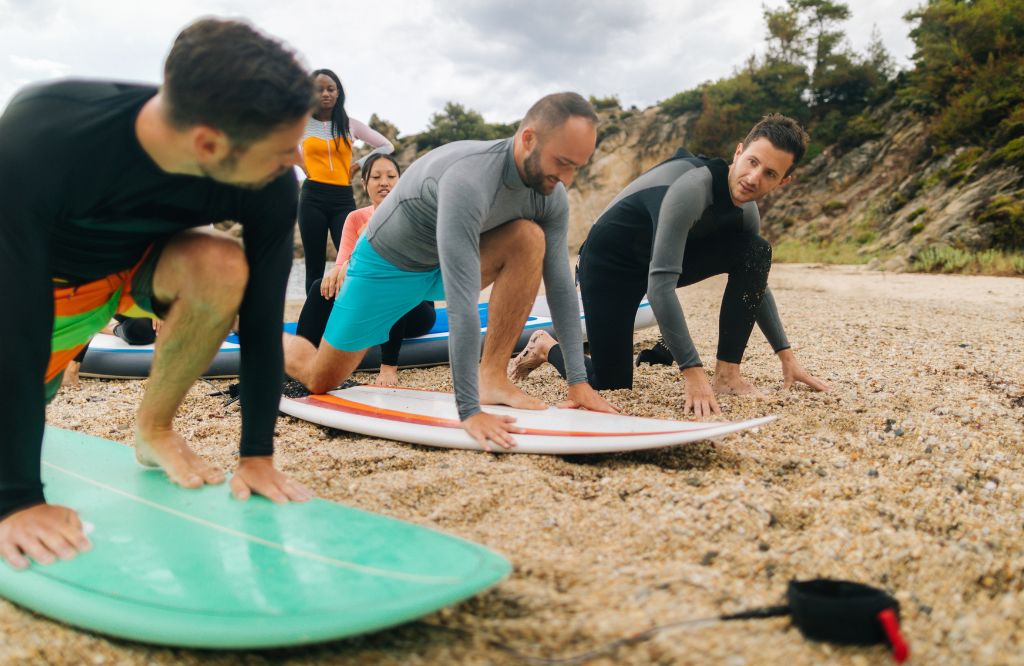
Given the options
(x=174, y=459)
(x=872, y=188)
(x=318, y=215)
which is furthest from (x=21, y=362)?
(x=872, y=188)

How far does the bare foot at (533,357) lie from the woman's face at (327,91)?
2.17 m

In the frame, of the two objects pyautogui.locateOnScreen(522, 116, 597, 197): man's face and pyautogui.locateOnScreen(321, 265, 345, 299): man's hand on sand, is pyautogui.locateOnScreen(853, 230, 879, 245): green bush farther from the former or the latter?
pyautogui.locateOnScreen(522, 116, 597, 197): man's face

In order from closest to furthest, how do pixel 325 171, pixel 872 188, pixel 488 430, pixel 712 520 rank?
pixel 712 520
pixel 488 430
pixel 325 171
pixel 872 188

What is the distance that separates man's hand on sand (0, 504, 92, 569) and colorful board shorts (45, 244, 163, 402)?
407 millimetres

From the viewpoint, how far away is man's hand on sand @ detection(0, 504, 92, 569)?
1.51 metres

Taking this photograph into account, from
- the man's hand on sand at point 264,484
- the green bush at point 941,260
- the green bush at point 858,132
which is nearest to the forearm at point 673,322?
the man's hand on sand at point 264,484

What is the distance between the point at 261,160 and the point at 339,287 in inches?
95.4

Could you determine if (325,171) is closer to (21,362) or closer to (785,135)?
(785,135)

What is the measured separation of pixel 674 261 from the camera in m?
3.17

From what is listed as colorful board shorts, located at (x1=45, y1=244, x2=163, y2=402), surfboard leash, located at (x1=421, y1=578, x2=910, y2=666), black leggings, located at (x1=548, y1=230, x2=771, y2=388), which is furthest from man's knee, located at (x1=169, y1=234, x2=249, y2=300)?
black leggings, located at (x1=548, y1=230, x2=771, y2=388)

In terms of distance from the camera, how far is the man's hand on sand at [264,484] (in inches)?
71.5

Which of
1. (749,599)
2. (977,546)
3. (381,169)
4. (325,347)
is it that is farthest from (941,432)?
(381,169)

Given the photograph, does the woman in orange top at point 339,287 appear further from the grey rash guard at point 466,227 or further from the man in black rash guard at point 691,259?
the man in black rash guard at point 691,259

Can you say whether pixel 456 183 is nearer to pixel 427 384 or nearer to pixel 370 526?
pixel 370 526
